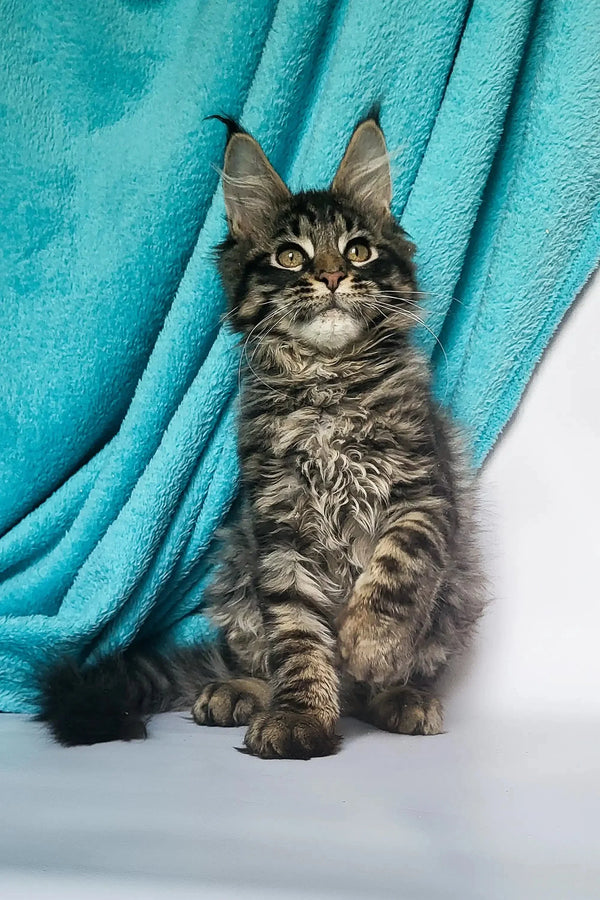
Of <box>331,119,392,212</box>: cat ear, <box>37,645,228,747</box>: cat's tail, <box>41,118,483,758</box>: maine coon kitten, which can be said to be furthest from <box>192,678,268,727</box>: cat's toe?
<box>331,119,392,212</box>: cat ear

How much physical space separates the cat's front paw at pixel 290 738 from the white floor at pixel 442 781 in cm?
2

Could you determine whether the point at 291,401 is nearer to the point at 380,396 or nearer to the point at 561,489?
the point at 380,396

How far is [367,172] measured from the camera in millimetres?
1629

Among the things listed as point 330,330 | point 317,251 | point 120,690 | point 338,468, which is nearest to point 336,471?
point 338,468

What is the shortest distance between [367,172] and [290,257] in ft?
0.80

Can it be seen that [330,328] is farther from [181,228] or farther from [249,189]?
[181,228]

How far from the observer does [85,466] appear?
178 cm

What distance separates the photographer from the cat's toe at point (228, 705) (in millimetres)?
1476

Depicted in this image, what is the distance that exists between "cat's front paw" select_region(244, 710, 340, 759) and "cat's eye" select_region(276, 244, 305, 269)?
790mm

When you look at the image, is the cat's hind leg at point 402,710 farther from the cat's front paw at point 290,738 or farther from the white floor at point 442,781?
the cat's front paw at point 290,738

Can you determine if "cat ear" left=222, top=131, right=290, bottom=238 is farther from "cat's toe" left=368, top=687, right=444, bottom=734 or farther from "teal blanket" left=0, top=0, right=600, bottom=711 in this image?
"cat's toe" left=368, top=687, right=444, bottom=734

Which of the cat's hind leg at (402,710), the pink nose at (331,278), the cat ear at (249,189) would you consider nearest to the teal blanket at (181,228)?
the cat ear at (249,189)

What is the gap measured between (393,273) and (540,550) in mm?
643

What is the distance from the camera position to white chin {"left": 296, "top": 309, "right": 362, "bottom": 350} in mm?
1442
